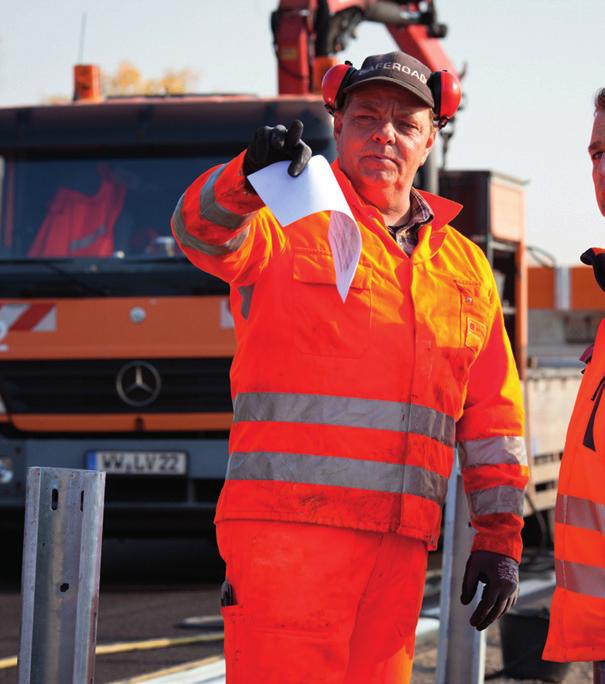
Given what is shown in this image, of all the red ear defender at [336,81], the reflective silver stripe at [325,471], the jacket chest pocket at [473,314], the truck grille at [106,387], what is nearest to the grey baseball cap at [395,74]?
the red ear defender at [336,81]

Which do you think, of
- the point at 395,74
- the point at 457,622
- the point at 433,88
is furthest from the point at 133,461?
the point at 395,74

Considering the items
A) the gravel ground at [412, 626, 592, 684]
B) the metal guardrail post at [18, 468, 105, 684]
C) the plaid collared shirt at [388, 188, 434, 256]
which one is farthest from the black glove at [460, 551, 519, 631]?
the gravel ground at [412, 626, 592, 684]

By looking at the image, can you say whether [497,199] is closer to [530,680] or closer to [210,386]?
[210,386]

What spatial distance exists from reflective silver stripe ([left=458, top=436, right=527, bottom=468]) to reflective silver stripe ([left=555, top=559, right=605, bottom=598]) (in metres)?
0.62

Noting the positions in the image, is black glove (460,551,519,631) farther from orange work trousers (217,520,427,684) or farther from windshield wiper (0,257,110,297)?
windshield wiper (0,257,110,297)

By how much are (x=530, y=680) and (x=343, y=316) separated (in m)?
3.28

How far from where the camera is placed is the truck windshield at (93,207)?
8555 mm

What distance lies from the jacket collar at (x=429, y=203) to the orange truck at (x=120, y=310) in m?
4.68

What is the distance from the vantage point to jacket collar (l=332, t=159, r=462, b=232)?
362 cm

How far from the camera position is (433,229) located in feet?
12.2

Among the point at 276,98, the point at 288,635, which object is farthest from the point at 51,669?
the point at 276,98

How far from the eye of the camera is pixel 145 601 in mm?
8438

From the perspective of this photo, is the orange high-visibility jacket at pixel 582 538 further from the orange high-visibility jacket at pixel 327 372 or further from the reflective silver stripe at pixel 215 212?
the reflective silver stripe at pixel 215 212

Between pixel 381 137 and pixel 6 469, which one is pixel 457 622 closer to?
pixel 381 137
